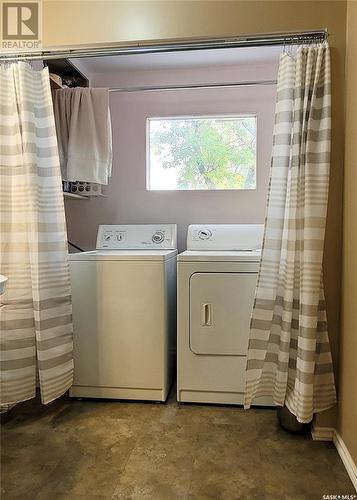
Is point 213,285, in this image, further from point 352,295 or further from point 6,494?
point 6,494

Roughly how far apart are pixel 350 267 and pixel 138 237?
158 cm

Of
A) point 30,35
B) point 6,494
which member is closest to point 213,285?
point 6,494

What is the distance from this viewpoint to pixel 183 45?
176 centimetres

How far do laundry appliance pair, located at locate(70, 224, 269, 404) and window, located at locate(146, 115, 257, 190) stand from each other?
95cm

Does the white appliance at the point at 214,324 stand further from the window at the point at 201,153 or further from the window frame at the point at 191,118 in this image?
the window at the point at 201,153

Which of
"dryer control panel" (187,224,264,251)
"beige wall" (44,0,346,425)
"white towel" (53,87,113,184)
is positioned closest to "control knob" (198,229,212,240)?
"dryer control panel" (187,224,264,251)

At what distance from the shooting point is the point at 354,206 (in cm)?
152

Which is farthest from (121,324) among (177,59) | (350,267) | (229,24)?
(177,59)

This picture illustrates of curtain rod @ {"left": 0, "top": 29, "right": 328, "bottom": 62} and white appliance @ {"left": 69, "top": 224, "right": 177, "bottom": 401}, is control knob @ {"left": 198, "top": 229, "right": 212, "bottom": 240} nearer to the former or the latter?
white appliance @ {"left": 69, "top": 224, "right": 177, "bottom": 401}

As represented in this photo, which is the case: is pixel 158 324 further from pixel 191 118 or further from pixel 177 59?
pixel 177 59

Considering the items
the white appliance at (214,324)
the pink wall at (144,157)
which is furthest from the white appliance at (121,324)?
the pink wall at (144,157)

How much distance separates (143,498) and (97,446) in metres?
0.43

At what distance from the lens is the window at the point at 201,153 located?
2.86 metres

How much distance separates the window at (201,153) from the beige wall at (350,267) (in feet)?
4.11
